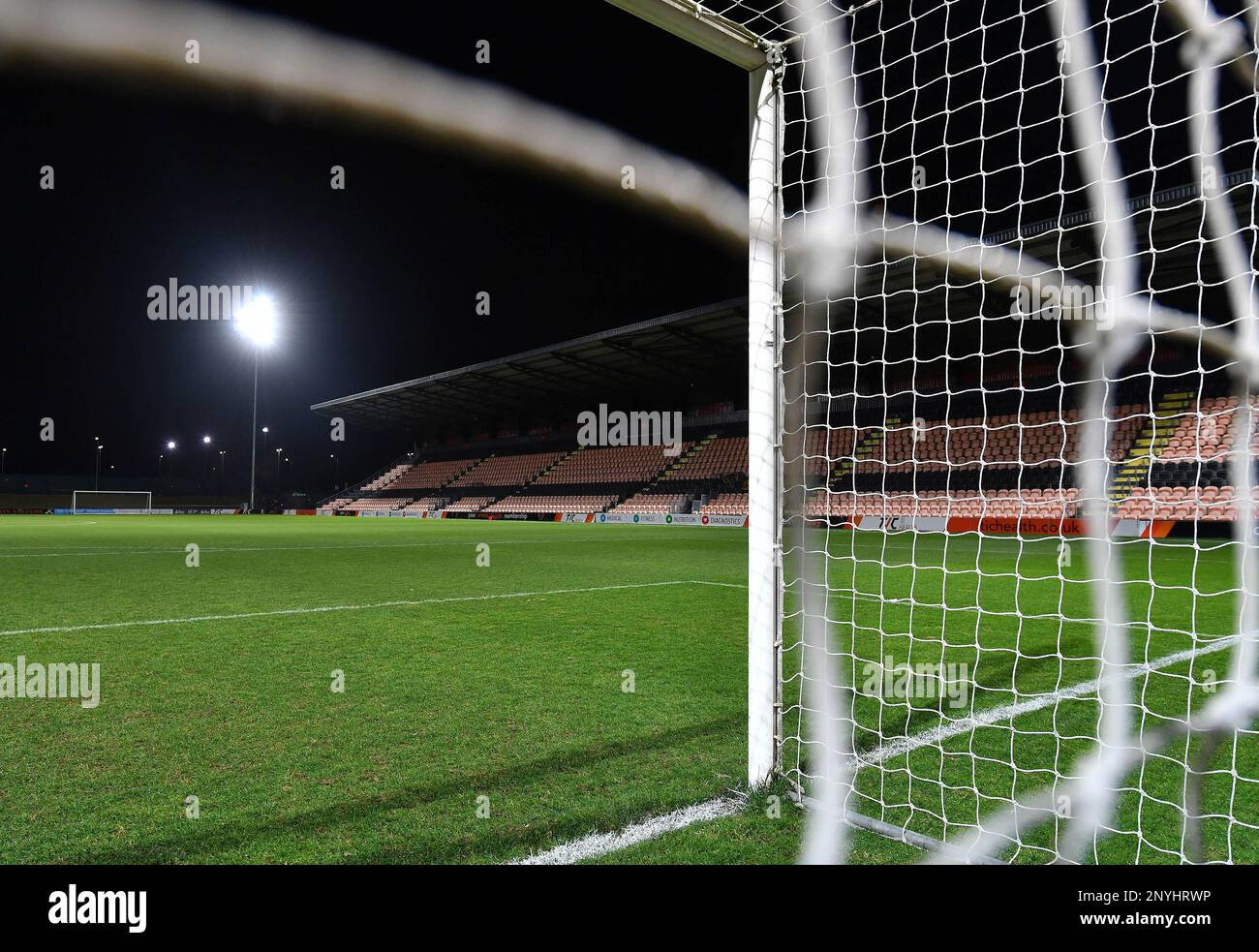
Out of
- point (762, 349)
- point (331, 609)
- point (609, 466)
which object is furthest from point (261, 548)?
point (609, 466)

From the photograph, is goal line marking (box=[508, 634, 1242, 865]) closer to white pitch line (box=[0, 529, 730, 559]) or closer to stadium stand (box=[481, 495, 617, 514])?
white pitch line (box=[0, 529, 730, 559])

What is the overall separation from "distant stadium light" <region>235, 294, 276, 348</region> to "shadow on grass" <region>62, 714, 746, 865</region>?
137ft

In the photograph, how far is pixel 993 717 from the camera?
3.25m

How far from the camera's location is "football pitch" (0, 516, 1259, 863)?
6.91 feet

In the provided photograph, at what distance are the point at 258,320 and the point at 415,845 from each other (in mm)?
43068

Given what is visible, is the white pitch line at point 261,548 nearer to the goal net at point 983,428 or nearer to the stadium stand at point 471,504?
the goal net at point 983,428

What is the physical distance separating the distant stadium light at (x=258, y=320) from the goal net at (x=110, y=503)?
46.9 ft

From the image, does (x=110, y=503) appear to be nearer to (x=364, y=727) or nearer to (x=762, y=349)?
(x=364, y=727)

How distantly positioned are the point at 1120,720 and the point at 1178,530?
662 inches

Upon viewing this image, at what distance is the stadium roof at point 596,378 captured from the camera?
25.9m

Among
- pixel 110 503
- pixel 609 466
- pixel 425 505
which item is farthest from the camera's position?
pixel 110 503

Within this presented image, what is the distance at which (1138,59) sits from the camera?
9.53 ft

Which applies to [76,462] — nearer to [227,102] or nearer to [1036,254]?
[227,102]

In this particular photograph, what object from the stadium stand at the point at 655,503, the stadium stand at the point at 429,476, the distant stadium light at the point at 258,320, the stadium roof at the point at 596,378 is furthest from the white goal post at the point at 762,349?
the stadium stand at the point at 429,476
